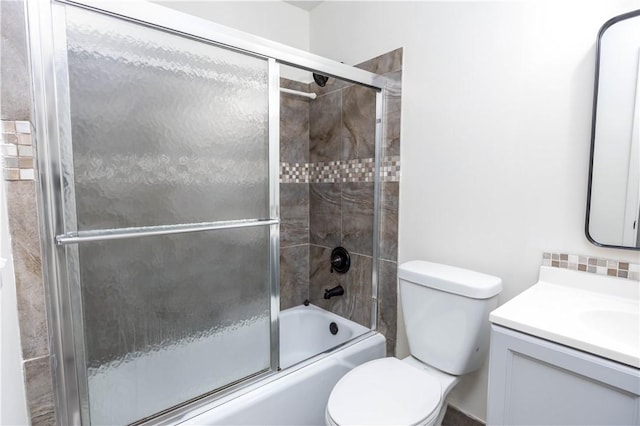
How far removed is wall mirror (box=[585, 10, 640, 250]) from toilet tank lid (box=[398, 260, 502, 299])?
15.4 inches

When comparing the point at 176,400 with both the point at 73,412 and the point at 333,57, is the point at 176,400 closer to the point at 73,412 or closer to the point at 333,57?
the point at 73,412

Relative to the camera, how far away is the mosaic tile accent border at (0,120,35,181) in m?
0.84

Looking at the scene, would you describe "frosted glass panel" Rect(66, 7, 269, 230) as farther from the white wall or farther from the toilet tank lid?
the white wall

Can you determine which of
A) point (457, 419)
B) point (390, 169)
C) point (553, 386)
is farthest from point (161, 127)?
point (457, 419)

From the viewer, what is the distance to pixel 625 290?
1.10 metres

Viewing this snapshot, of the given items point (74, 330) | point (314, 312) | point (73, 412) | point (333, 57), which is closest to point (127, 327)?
point (74, 330)

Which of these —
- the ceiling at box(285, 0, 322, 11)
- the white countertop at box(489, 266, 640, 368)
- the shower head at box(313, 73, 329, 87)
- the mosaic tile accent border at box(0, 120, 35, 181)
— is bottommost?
the white countertop at box(489, 266, 640, 368)

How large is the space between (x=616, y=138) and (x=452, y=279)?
2.45ft

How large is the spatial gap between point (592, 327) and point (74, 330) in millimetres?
1622

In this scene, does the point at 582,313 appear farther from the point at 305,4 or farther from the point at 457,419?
the point at 305,4

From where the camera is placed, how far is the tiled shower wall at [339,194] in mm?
1852

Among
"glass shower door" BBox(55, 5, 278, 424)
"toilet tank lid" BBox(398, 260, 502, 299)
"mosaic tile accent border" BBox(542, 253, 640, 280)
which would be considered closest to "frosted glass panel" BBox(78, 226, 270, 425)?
"glass shower door" BBox(55, 5, 278, 424)

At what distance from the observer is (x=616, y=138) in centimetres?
112

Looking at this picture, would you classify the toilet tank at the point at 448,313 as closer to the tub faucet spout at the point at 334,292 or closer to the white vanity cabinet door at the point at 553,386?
the white vanity cabinet door at the point at 553,386
